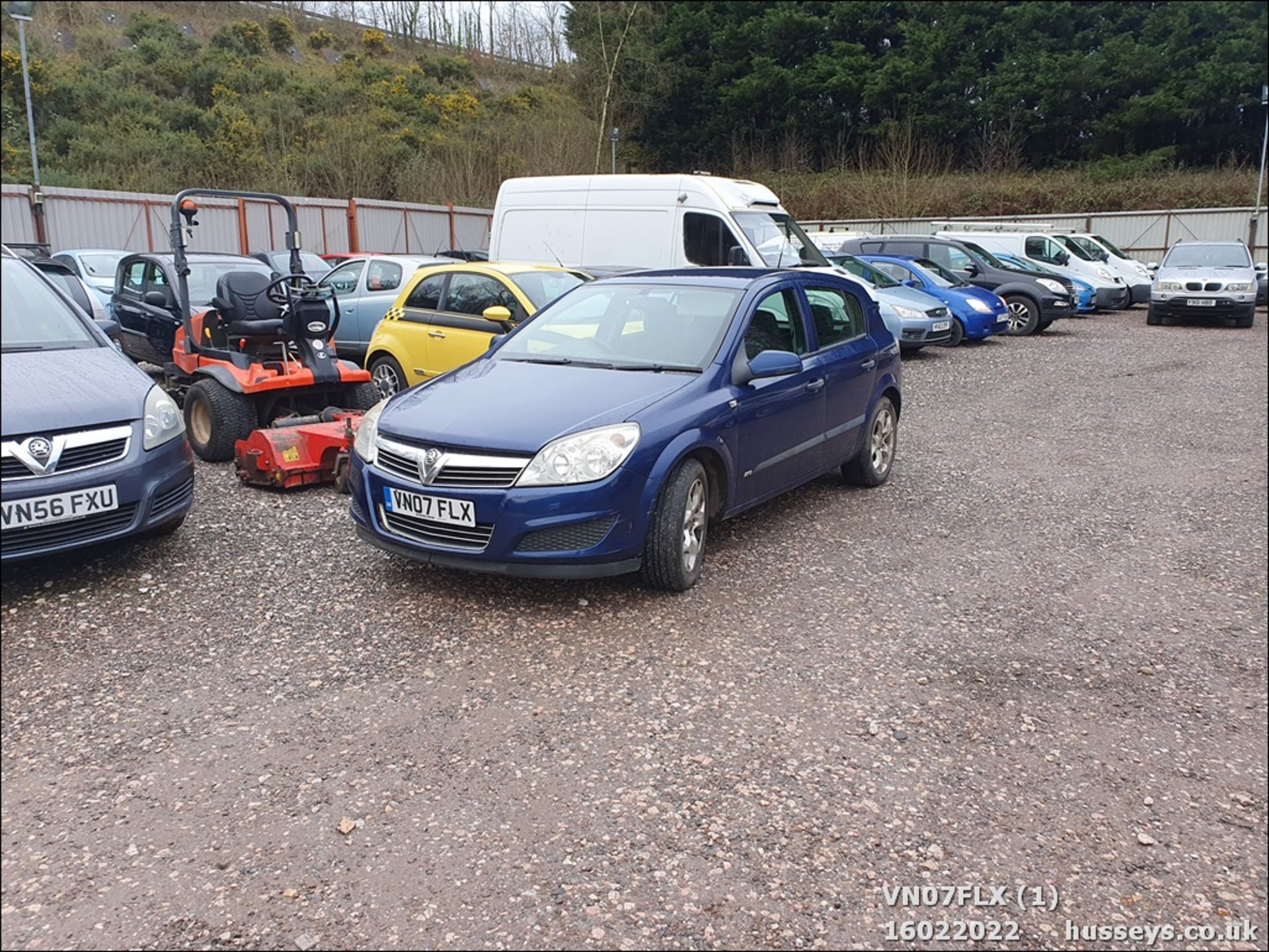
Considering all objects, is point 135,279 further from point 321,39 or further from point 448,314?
point 321,39

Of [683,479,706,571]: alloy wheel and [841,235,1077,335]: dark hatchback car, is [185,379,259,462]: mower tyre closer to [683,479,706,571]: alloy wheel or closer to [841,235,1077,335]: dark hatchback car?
[683,479,706,571]: alloy wheel

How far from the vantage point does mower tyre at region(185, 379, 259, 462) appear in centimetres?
701

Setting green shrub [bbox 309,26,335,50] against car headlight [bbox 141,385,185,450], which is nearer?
green shrub [bbox 309,26,335,50]

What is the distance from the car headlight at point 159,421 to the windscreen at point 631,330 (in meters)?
1.73

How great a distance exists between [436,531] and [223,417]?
10.5 ft

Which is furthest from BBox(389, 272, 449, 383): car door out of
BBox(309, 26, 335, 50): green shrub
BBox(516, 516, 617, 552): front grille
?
BBox(516, 516, 617, 552): front grille

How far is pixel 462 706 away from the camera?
3.67 m

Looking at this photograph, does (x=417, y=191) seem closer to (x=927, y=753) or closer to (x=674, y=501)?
(x=674, y=501)

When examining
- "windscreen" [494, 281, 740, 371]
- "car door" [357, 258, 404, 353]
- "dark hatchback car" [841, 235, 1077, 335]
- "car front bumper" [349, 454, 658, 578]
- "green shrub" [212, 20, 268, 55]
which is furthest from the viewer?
"dark hatchback car" [841, 235, 1077, 335]

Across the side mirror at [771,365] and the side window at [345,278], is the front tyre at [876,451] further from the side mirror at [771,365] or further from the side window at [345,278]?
the side window at [345,278]

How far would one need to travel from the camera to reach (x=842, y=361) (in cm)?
631

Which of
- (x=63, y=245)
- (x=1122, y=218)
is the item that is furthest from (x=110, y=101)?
(x=1122, y=218)

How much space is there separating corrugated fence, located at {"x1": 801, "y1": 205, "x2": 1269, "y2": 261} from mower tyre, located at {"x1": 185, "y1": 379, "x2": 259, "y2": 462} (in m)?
19.8

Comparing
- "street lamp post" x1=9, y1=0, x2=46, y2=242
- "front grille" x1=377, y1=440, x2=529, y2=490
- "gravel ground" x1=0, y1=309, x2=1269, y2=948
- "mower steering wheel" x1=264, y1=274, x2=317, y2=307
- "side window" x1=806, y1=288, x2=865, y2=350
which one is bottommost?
"gravel ground" x1=0, y1=309, x2=1269, y2=948
